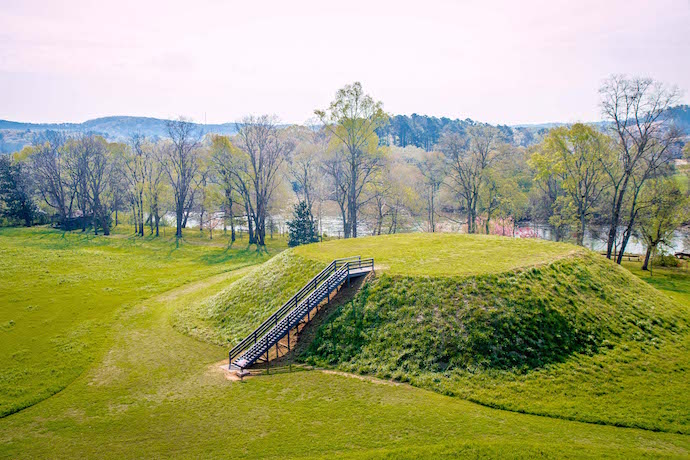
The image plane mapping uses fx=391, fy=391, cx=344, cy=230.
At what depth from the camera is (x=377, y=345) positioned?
23.1 meters

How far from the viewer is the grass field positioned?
15641mm

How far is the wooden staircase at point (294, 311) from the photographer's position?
2398cm

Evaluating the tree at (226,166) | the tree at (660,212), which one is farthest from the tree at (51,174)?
the tree at (660,212)

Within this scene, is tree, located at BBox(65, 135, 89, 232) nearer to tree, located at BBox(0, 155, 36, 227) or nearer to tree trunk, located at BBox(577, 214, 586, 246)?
tree, located at BBox(0, 155, 36, 227)

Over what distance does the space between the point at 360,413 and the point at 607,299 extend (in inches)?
762

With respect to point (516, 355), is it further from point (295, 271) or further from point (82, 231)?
point (82, 231)

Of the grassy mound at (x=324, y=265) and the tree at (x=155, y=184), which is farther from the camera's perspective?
the tree at (x=155, y=184)

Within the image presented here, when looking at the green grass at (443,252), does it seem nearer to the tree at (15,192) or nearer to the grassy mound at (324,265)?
the grassy mound at (324,265)

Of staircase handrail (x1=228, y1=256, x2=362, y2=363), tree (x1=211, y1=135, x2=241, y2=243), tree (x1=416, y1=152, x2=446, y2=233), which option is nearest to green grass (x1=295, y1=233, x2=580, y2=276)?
staircase handrail (x1=228, y1=256, x2=362, y2=363)

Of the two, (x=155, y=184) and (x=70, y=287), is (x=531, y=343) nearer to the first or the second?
(x=70, y=287)

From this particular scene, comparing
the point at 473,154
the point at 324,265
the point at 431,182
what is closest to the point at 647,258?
the point at 473,154

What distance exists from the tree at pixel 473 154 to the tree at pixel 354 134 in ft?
40.1

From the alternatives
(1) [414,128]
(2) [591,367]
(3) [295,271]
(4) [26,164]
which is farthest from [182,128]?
(1) [414,128]

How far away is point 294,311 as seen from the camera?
25688 millimetres
